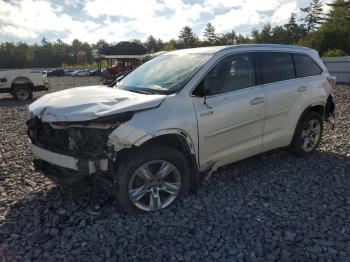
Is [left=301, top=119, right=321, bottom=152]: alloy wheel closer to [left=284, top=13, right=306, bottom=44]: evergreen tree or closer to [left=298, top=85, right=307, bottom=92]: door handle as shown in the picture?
[left=298, top=85, right=307, bottom=92]: door handle

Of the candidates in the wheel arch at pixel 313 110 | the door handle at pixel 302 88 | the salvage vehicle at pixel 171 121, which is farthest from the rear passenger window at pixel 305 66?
the wheel arch at pixel 313 110

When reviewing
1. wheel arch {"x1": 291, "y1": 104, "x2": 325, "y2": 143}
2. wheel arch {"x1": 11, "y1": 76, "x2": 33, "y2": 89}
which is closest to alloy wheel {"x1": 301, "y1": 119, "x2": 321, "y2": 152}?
wheel arch {"x1": 291, "y1": 104, "x2": 325, "y2": 143}

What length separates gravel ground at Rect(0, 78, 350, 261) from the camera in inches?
135

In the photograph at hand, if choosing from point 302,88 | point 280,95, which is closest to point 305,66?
point 302,88

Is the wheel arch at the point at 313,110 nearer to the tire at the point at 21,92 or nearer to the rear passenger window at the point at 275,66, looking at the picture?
the rear passenger window at the point at 275,66

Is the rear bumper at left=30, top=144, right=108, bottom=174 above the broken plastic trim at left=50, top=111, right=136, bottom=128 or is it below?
below

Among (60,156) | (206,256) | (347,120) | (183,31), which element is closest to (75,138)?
(60,156)

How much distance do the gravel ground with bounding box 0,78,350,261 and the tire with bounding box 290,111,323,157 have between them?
0.39 m

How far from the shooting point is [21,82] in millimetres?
16078

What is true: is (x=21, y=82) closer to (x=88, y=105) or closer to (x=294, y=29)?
(x=88, y=105)

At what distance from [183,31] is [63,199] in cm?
10499

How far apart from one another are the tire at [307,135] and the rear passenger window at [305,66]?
2.08 ft

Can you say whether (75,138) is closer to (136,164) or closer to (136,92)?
(136,164)

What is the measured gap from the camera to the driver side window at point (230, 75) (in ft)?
14.6
